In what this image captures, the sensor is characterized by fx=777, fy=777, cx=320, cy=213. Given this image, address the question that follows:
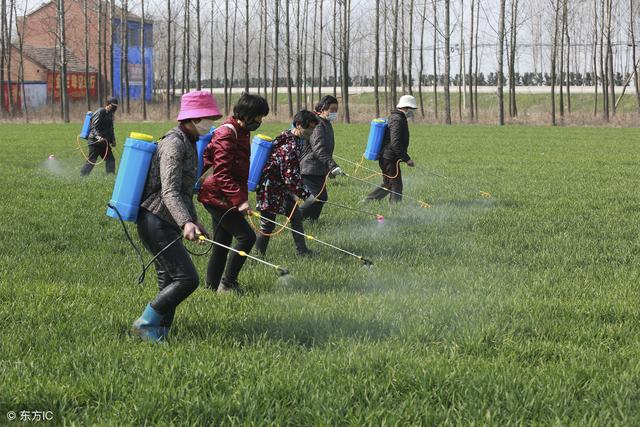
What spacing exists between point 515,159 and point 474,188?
22.2ft

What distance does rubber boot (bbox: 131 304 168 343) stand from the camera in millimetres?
4871

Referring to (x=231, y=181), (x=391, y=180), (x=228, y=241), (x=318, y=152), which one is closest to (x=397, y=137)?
(x=391, y=180)

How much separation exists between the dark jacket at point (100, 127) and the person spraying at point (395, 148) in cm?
650

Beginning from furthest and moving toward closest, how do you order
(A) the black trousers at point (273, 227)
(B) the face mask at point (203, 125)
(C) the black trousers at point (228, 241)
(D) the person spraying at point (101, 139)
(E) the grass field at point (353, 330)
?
(D) the person spraying at point (101, 139) → (A) the black trousers at point (273, 227) → (C) the black trousers at point (228, 241) → (B) the face mask at point (203, 125) → (E) the grass field at point (353, 330)

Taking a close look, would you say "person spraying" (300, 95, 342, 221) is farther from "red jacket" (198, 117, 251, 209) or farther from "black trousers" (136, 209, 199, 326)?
"black trousers" (136, 209, 199, 326)

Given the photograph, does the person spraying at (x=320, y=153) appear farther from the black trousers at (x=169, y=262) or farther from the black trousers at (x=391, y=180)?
the black trousers at (x=169, y=262)

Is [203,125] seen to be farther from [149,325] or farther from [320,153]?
[320,153]

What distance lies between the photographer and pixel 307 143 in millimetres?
9570

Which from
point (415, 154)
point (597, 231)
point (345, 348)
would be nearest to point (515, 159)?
point (415, 154)

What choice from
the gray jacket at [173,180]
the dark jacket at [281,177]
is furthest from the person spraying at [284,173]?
the gray jacket at [173,180]

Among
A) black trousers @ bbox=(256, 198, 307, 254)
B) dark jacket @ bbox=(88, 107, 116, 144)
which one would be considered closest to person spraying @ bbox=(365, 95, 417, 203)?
black trousers @ bbox=(256, 198, 307, 254)

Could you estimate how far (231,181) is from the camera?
6.04m

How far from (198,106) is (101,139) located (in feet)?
36.9

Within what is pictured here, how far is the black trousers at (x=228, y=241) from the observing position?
627cm
